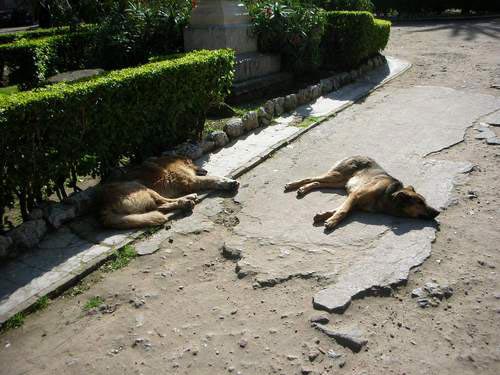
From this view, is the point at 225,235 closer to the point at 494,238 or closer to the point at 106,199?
the point at 106,199

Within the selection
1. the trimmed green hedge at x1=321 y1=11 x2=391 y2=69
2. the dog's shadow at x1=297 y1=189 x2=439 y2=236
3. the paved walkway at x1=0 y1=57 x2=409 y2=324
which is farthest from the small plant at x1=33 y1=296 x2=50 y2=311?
the trimmed green hedge at x1=321 y1=11 x2=391 y2=69

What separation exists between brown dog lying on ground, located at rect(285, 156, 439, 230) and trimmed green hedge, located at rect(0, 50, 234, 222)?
228cm

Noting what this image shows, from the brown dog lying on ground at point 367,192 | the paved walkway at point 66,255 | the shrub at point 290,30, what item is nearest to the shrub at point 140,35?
the shrub at point 290,30

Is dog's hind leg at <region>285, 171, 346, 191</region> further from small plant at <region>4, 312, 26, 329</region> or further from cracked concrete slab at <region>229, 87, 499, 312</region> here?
small plant at <region>4, 312, 26, 329</region>

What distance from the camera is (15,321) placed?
3.89 meters

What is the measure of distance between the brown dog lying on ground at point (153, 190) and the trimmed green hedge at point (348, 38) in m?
7.06

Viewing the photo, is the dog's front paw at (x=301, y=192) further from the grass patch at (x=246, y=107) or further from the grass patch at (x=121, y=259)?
the grass patch at (x=246, y=107)

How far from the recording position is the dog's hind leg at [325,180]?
19.2ft

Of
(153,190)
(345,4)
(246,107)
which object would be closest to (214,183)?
(153,190)

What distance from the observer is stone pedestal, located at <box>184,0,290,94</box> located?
10148 mm

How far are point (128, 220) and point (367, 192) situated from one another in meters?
2.71

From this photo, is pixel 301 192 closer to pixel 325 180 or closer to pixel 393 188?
pixel 325 180

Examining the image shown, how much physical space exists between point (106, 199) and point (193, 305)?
1.94 meters

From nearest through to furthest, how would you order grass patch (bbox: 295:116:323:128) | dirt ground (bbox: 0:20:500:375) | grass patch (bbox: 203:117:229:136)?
dirt ground (bbox: 0:20:500:375)
grass patch (bbox: 203:117:229:136)
grass patch (bbox: 295:116:323:128)
